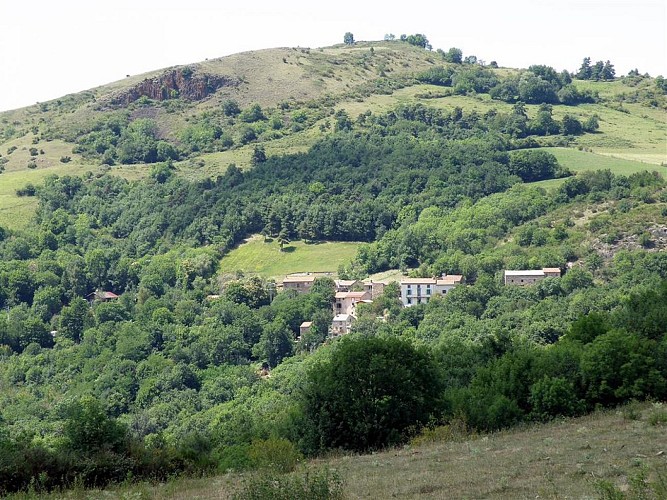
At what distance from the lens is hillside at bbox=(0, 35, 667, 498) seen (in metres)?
26.7

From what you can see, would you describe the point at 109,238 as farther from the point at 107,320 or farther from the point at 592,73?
the point at 592,73

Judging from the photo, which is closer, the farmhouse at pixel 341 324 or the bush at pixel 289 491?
the bush at pixel 289 491

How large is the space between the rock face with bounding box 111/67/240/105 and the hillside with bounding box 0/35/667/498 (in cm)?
39

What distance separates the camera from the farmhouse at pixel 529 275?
7762 centimetres

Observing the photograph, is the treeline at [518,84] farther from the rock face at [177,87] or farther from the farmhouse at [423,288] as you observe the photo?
the farmhouse at [423,288]

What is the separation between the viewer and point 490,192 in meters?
103

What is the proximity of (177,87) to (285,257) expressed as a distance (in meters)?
63.6

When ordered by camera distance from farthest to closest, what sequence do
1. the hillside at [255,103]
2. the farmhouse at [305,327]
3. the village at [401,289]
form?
the hillside at [255,103]
the farmhouse at [305,327]
the village at [401,289]

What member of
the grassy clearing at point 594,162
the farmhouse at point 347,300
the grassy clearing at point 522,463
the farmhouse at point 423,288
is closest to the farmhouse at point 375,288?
the farmhouse at point 347,300

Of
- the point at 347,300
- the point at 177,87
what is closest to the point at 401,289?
the point at 347,300

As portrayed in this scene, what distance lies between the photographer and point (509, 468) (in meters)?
17.3

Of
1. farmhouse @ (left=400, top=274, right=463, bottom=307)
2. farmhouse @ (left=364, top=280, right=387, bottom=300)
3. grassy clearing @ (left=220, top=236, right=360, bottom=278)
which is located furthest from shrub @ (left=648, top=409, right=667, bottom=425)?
grassy clearing @ (left=220, top=236, right=360, bottom=278)

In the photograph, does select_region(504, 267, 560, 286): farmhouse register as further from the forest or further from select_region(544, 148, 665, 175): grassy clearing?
select_region(544, 148, 665, 175): grassy clearing

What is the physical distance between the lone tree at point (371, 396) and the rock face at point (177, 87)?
125101 millimetres
